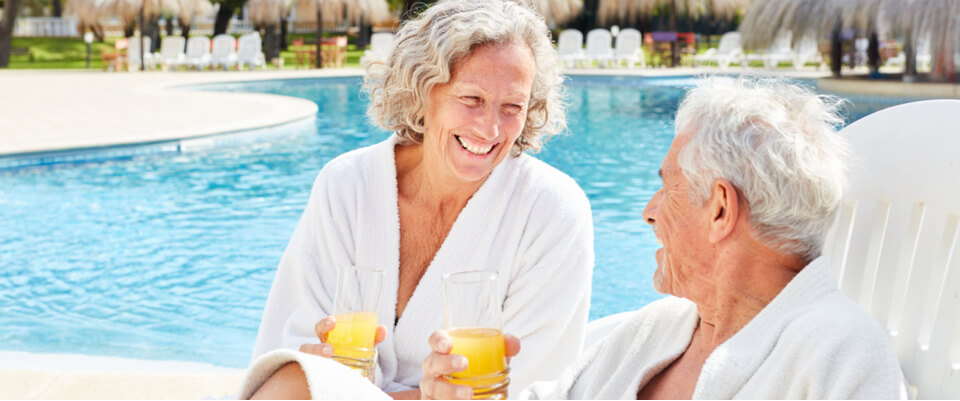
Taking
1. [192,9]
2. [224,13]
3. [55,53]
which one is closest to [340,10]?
Result: [192,9]

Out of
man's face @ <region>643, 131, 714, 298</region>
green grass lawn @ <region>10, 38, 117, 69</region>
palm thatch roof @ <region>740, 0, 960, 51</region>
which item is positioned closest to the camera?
man's face @ <region>643, 131, 714, 298</region>

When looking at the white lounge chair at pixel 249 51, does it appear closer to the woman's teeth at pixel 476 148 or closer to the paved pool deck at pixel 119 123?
the paved pool deck at pixel 119 123

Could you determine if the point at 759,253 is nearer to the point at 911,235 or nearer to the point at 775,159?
the point at 775,159

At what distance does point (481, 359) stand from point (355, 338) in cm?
28

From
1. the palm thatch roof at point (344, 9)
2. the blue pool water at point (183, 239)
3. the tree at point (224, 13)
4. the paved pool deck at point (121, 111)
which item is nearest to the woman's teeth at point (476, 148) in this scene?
the blue pool water at point (183, 239)

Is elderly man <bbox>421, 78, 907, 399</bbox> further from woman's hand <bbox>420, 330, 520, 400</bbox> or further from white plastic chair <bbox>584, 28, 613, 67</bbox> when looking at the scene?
white plastic chair <bbox>584, 28, 613, 67</bbox>

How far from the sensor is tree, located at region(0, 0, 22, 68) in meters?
27.4

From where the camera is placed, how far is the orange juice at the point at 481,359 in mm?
1637

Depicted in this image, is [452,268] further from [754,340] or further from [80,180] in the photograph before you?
[80,180]

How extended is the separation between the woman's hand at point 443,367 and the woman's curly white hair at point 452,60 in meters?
0.91

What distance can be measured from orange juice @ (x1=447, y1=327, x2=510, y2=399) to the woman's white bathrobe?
0.76 meters

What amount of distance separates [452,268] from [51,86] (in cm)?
1774

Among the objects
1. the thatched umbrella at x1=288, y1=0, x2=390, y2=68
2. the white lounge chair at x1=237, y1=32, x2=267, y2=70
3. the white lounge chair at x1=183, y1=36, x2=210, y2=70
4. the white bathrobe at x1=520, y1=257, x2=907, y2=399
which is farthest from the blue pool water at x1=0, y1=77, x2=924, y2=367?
the thatched umbrella at x1=288, y1=0, x2=390, y2=68

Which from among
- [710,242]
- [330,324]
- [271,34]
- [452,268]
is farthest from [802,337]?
[271,34]
